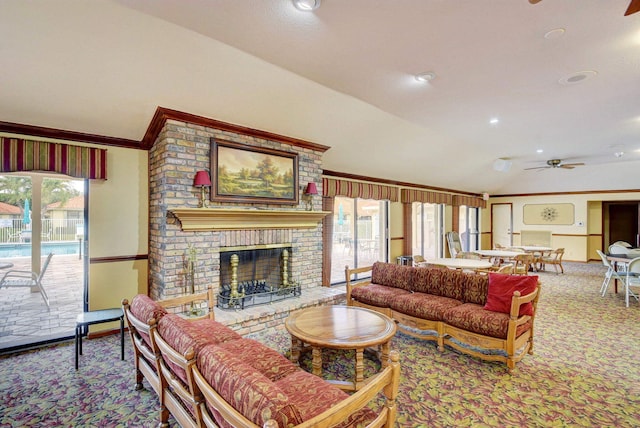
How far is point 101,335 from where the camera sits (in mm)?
3854

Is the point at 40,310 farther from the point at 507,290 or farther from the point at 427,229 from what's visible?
the point at 427,229

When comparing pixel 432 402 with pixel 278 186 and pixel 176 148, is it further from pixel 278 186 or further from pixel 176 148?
pixel 176 148

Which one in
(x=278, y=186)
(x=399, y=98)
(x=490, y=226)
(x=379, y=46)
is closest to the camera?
(x=379, y=46)

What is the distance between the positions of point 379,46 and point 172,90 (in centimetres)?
220

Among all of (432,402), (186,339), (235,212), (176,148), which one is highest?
(176,148)

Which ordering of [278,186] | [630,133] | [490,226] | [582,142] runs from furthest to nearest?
[490,226] → [582,142] → [630,133] → [278,186]

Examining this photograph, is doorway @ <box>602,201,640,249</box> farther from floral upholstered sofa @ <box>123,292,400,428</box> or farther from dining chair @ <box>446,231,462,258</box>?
floral upholstered sofa @ <box>123,292,400,428</box>

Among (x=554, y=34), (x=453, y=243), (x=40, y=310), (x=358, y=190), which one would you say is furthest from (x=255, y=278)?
(x=453, y=243)

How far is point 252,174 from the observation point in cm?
432

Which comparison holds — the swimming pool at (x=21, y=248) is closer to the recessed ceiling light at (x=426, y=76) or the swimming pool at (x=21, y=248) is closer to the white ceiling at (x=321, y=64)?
the white ceiling at (x=321, y=64)

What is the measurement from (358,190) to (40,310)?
18.4 ft

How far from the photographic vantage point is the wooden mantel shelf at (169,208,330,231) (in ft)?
12.2

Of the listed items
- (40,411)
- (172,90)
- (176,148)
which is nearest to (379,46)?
(172,90)

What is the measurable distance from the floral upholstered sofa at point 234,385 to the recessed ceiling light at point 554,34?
2763mm
